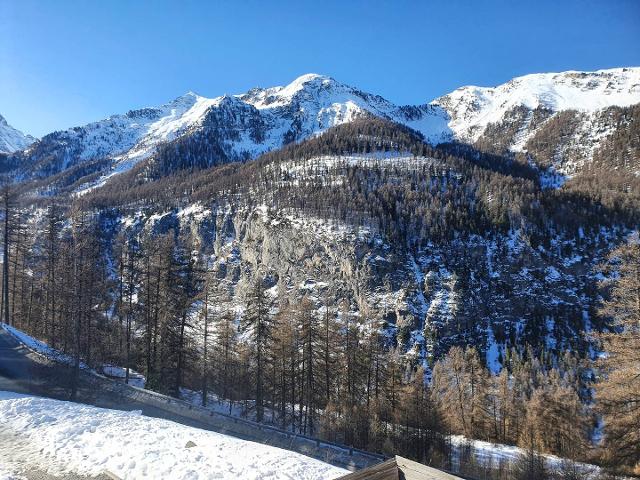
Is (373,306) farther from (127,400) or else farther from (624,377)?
(624,377)

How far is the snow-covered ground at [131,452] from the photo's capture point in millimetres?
9859

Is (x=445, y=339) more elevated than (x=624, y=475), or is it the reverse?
(x=624, y=475)

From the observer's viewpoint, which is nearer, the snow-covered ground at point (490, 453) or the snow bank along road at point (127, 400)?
the snow bank along road at point (127, 400)

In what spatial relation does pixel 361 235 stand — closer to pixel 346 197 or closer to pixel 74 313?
pixel 346 197

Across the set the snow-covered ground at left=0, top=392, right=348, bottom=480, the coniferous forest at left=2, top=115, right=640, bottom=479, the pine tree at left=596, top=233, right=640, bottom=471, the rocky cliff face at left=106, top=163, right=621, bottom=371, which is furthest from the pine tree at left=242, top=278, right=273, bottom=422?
the rocky cliff face at left=106, top=163, right=621, bottom=371

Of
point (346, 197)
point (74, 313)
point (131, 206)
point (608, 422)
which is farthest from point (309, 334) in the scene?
point (131, 206)

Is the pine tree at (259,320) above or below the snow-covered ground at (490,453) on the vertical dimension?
above

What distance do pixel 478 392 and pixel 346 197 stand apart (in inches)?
4771

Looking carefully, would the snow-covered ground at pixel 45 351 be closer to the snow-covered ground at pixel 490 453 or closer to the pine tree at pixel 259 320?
the pine tree at pixel 259 320

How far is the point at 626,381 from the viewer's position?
13750 mm

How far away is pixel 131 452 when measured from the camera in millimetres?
10664

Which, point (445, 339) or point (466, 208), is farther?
point (466, 208)

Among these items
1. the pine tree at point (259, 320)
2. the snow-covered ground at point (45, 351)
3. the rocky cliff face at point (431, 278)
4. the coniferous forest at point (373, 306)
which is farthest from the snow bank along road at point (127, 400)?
the rocky cliff face at point (431, 278)

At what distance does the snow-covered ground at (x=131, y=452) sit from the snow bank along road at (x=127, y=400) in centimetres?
405
